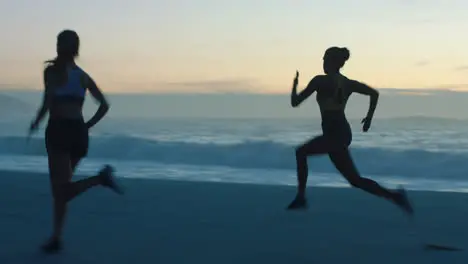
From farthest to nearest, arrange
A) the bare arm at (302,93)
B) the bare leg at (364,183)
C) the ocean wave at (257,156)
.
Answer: the ocean wave at (257,156), the bare arm at (302,93), the bare leg at (364,183)

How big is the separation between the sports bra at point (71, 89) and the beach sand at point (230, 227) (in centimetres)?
110

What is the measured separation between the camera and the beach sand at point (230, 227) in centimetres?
518

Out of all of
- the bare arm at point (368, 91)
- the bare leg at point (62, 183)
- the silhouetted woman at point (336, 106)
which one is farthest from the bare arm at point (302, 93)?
the bare leg at point (62, 183)

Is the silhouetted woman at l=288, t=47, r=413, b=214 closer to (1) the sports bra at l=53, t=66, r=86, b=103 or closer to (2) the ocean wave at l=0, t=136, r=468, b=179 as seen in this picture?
(1) the sports bra at l=53, t=66, r=86, b=103

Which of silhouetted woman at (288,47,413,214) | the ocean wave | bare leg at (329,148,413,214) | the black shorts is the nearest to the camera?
the black shorts

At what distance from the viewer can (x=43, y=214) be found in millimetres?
7137

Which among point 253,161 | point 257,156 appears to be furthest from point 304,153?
point 257,156

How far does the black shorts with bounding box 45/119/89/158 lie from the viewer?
4867 mm

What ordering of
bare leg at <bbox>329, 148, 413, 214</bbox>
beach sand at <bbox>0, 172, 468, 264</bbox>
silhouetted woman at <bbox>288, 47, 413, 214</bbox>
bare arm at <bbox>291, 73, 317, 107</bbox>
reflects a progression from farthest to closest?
bare arm at <bbox>291, 73, 317, 107</bbox> → silhouetted woman at <bbox>288, 47, 413, 214</bbox> → bare leg at <bbox>329, 148, 413, 214</bbox> → beach sand at <bbox>0, 172, 468, 264</bbox>

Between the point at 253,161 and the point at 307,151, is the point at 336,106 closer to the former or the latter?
the point at 307,151

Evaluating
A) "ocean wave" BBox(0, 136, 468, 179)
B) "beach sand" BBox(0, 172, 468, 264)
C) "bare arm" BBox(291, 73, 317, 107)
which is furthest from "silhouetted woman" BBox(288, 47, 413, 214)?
"ocean wave" BBox(0, 136, 468, 179)

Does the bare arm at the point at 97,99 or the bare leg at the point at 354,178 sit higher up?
the bare arm at the point at 97,99

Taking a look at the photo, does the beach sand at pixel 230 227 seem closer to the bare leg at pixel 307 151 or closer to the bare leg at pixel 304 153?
the bare leg at pixel 304 153

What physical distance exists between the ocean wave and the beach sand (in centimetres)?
886
